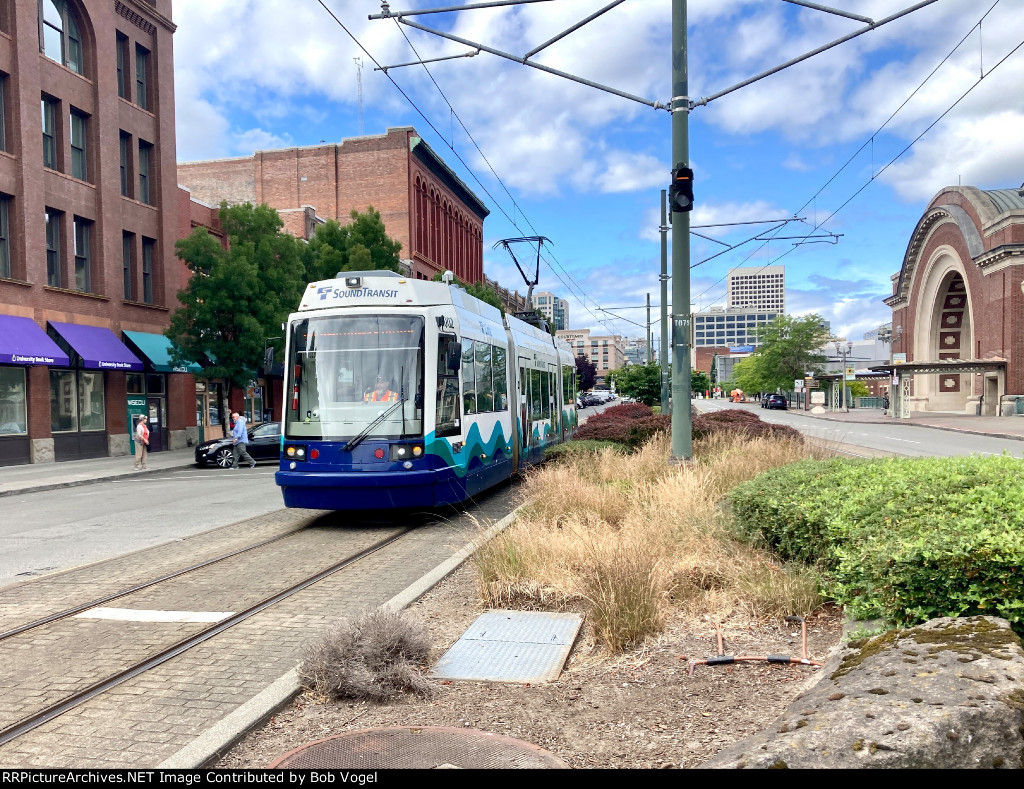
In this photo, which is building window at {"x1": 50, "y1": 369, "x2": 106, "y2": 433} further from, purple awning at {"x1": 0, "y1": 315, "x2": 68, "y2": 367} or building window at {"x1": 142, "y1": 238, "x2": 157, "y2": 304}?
building window at {"x1": 142, "y1": 238, "x2": 157, "y2": 304}

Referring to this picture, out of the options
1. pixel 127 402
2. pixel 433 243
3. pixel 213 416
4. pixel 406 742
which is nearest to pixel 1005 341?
pixel 433 243

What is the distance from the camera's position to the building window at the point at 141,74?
30594 mm

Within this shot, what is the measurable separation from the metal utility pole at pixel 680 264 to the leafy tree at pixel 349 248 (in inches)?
872

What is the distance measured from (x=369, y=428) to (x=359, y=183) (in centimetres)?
4272

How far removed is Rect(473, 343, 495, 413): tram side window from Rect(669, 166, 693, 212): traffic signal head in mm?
3650

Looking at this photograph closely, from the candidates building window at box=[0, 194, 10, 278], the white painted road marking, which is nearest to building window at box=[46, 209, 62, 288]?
building window at box=[0, 194, 10, 278]

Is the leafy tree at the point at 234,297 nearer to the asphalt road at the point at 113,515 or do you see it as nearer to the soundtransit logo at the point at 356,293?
the asphalt road at the point at 113,515

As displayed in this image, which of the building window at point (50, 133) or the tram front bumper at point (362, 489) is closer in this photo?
the tram front bumper at point (362, 489)

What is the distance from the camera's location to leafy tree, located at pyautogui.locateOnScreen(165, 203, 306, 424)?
2692cm

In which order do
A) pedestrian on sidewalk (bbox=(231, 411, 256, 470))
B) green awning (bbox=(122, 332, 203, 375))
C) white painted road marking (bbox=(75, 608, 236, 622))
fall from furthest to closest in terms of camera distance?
1. green awning (bbox=(122, 332, 203, 375))
2. pedestrian on sidewalk (bbox=(231, 411, 256, 470))
3. white painted road marking (bbox=(75, 608, 236, 622))

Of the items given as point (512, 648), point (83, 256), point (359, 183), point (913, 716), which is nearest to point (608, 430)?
point (512, 648)

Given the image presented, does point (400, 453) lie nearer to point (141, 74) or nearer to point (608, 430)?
point (608, 430)

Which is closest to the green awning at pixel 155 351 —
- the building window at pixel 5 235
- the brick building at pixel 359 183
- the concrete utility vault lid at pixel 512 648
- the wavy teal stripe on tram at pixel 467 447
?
the building window at pixel 5 235

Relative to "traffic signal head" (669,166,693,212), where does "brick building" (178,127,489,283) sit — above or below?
above
